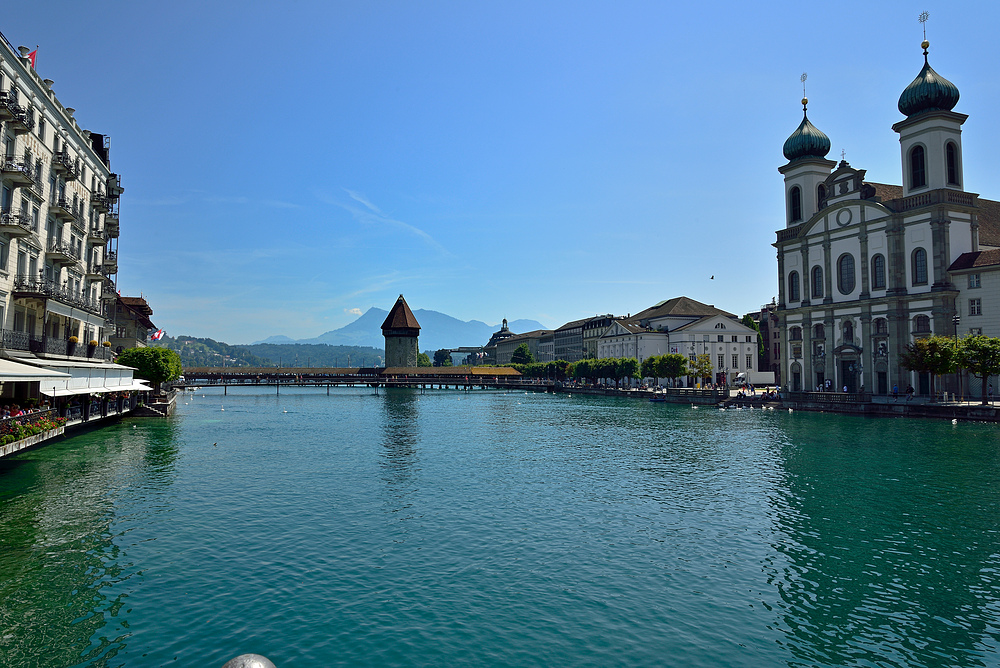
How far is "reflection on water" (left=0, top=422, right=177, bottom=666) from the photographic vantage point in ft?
37.1

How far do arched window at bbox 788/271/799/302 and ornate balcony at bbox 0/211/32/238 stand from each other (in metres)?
74.3

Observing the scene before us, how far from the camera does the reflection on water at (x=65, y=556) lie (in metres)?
11.3

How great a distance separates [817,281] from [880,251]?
904 centimetres

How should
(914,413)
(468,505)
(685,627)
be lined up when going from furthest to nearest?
(914,413), (468,505), (685,627)

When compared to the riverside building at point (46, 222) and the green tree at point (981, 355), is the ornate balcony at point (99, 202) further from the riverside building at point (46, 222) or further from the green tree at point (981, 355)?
the green tree at point (981, 355)

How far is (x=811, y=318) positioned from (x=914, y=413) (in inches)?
917

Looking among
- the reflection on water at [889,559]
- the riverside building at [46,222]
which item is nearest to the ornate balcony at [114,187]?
the riverside building at [46,222]

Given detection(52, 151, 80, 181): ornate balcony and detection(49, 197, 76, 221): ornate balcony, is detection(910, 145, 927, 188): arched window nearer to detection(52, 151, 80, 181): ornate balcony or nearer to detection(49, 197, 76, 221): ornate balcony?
detection(52, 151, 80, 181): ornate balcony

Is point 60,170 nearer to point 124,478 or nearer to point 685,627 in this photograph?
point 124,478

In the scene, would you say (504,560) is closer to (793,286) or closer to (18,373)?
(18,373)

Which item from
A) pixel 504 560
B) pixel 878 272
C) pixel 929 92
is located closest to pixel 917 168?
pixel 929 92

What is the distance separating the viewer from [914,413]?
5056cm

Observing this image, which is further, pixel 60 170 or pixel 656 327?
pixel 656 327

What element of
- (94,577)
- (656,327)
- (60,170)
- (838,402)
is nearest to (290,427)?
(60,170)
